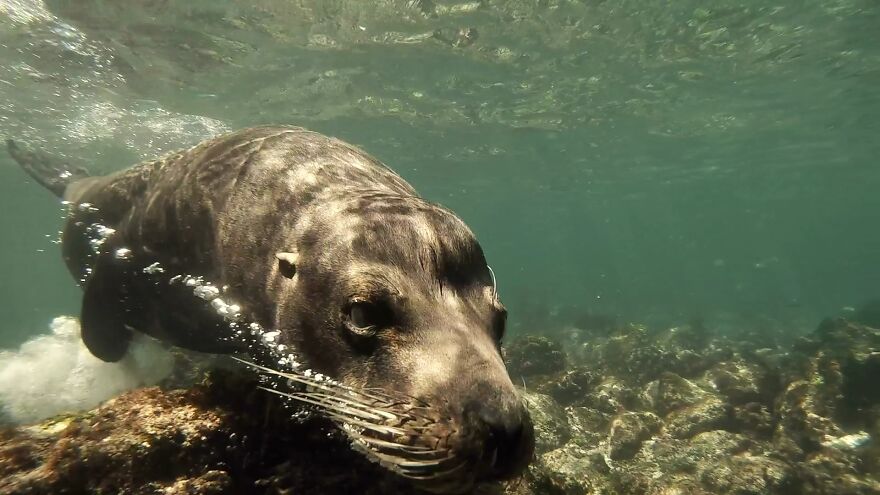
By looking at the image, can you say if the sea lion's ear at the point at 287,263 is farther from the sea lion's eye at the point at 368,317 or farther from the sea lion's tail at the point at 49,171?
the sea lion's tail at the point at 49,171

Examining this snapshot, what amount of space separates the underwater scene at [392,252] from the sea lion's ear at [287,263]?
0.02m

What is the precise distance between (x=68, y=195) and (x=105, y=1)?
29.2 ft

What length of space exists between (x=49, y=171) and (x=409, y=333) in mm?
9511

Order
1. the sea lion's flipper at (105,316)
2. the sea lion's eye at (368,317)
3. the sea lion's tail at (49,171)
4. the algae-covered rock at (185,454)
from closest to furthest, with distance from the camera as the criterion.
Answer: the algae-covered rock at (185,454), the sea lion's eye at (368,317), the sea lion's flipper at (105,316), the sea lion's tail at (49,171)

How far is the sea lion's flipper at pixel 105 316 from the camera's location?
4.98 meters

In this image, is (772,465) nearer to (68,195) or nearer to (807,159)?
(68,195)

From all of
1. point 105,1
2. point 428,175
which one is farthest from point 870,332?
point 428,175

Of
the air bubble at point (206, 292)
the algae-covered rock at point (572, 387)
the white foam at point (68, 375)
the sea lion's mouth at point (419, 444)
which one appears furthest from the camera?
the algae-covered rock at point (572, 387)

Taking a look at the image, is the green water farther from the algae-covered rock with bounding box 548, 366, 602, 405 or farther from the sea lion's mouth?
the sea lion's mouth

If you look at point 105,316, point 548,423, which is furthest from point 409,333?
point 548,423

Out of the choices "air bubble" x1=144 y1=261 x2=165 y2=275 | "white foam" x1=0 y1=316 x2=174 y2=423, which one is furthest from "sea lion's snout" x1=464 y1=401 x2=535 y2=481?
"white foam" x1=0 y1=316 x2=174 y2=423

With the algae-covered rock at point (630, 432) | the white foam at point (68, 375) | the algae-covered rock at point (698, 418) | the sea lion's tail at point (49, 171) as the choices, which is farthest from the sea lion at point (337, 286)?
the algae-covered rock at point (698, 418)

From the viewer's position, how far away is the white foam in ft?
23.2

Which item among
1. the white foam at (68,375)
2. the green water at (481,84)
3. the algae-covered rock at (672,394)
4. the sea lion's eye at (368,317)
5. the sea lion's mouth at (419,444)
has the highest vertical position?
the green water at (481,84)
